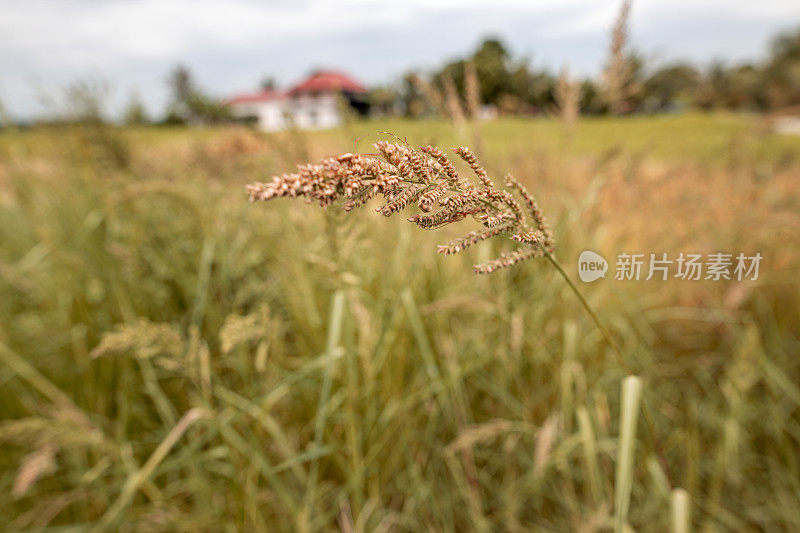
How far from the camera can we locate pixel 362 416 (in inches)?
67.7

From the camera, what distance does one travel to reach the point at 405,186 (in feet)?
1.59

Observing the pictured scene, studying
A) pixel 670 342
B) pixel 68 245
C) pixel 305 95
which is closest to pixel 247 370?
pixel 68 245

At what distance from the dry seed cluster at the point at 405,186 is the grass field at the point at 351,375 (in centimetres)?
71

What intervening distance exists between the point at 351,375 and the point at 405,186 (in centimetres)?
97

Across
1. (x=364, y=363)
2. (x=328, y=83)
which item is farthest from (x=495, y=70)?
(x=364, y=363)

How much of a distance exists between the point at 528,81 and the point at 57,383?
11.6 ft

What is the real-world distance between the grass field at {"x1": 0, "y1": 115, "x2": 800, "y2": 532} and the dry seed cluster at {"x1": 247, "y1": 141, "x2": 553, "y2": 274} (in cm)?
71

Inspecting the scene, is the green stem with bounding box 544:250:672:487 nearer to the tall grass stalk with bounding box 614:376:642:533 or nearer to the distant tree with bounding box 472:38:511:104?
the tall grass stalk with bounding box 614:376:642:533

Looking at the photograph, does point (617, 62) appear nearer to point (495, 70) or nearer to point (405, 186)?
point (405, 186)

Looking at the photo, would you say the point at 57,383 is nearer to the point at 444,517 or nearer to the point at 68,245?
the point at 68,245

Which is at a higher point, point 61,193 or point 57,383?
point 61,193

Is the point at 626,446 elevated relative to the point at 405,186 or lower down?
lower down

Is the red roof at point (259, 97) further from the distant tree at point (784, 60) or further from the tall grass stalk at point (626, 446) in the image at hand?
the distant tree at point (784, 60)

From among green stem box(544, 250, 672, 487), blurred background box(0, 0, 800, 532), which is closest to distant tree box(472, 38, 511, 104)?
blurred background box(0, 0, 800, 532)
